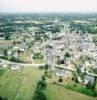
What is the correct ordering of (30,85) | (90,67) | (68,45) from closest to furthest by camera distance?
1. (30,85)
2. (90,67)
3. (68,45)

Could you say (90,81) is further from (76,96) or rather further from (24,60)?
(24,60)

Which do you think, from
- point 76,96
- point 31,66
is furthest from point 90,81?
point 31,66

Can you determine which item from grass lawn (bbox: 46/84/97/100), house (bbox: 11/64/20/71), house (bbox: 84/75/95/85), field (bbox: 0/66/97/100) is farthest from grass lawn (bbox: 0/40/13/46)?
grass lawn (bbox: 46/84/97/100)

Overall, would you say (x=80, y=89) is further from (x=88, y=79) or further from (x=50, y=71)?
(x=50, y=71)

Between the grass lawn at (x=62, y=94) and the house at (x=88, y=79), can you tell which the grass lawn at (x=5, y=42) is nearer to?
the house at (x=88, y=79)

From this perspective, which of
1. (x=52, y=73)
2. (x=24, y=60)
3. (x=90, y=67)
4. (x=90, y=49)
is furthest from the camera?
(x=90, y=49)

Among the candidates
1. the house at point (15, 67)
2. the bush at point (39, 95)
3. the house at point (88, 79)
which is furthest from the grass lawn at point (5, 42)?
the bush at point (39, 95)

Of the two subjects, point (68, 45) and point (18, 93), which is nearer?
point (18, 93)
